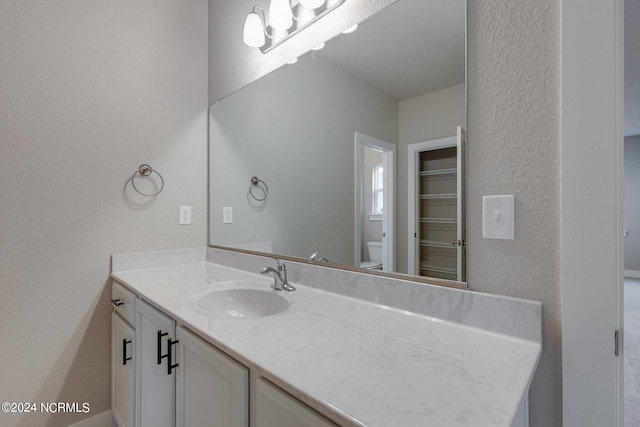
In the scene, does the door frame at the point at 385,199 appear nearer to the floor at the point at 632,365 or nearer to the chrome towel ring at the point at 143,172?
the chrome towel ring at the point at 143,172

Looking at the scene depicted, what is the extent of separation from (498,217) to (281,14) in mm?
1301

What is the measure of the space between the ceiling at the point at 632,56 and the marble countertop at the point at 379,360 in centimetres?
252

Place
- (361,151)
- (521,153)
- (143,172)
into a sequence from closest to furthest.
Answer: (521,153) → (361,151) → (143,172)

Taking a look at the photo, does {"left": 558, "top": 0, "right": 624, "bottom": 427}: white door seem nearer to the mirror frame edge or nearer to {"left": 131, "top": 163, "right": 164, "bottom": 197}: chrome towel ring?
the mirror frame edge

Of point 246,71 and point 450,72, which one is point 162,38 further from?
point 450,72

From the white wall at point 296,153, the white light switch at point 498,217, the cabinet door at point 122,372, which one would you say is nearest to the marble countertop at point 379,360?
the white light switch at point 498,217

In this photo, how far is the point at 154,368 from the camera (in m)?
1.12

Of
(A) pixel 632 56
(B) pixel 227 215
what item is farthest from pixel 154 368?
(A) pixel 632 56

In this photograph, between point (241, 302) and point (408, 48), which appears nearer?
point (408, 48)

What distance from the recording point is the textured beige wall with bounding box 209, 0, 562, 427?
70cm

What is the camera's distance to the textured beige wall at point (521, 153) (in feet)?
2.28

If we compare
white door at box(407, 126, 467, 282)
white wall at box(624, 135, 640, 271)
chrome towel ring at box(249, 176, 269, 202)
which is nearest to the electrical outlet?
chrome towel ring at box(249, 176, 269, 202)

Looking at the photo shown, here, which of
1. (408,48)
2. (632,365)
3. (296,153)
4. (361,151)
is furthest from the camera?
(632,365)

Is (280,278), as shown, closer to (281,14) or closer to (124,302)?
(124,302)
